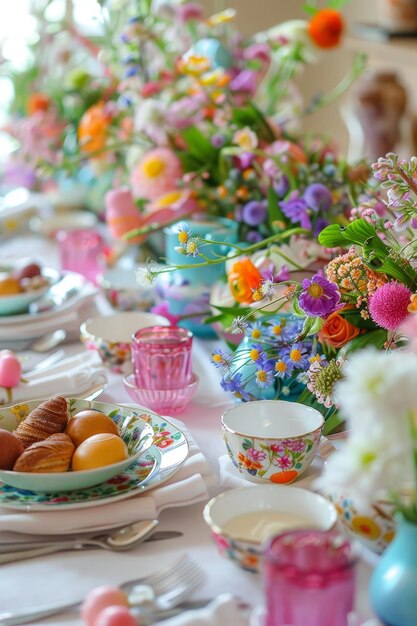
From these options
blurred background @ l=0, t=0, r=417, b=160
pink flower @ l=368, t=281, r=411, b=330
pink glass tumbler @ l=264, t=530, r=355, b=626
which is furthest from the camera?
blurred background @ l=0, t=0, r=417, b=160

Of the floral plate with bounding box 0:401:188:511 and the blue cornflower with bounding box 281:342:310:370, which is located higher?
the blue cornflower with bounding box 281:342:310:370

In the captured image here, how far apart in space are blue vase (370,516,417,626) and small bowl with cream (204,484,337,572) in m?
0.09

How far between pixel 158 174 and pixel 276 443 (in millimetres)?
807

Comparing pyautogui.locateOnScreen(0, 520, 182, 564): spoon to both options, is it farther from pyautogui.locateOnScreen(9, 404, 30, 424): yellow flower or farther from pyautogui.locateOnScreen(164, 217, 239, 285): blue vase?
pyautogui.locateOnScreen(164, 217, 239, 285): blue vase

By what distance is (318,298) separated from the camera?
82 cm

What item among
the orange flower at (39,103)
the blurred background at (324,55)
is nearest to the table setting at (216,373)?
the orange flower at (39,103)

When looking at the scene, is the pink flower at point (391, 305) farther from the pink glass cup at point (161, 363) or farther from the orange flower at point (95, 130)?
the orange flower at point (95, 130)

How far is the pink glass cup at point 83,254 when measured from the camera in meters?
1.61

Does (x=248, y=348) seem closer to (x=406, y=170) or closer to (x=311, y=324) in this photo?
(x=311, y=324)

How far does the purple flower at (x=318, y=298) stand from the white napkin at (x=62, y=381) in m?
0.32

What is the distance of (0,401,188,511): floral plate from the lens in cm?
73

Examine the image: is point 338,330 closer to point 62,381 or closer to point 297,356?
point 297,356

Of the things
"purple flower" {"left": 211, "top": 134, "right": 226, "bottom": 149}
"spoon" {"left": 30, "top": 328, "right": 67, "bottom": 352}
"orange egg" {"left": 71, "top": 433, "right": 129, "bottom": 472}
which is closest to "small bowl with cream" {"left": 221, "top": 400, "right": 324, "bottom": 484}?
"orange egg" {"left": 71, "top": 433, "right": 129, "bottom": 472}

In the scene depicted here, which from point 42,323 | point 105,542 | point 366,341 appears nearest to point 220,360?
point 366,341
